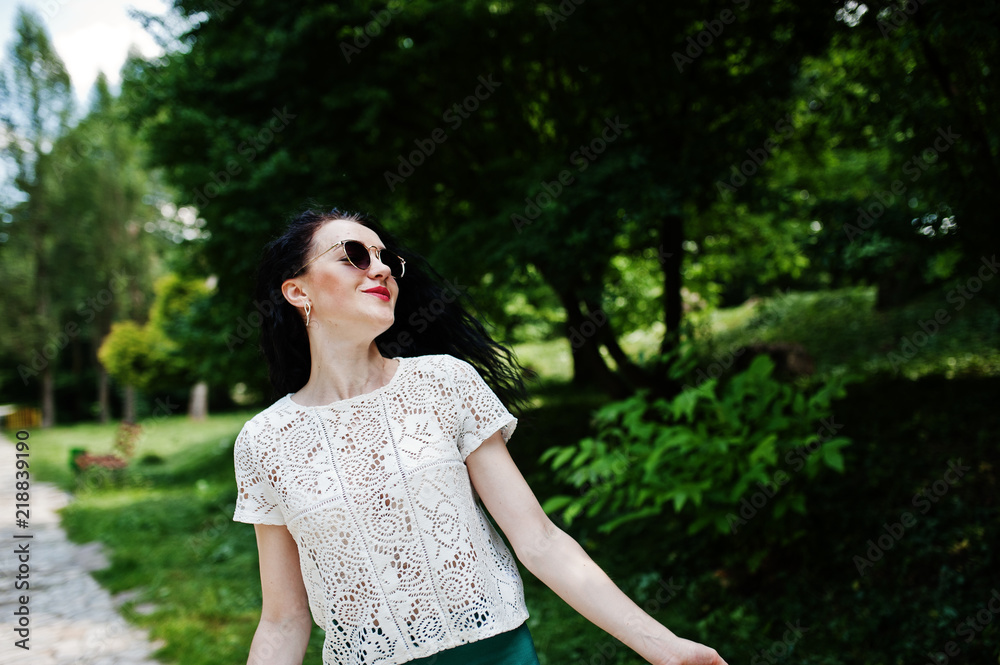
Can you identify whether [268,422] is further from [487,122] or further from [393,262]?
[487,122]

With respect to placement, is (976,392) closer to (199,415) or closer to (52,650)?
(52,650)

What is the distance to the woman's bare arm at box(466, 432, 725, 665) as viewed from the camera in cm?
132

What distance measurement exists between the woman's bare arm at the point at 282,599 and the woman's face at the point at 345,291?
0.52 metres

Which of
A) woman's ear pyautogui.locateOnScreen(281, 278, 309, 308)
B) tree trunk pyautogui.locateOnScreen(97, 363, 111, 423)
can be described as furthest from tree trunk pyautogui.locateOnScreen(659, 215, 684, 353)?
tree trunk pyautogui.locateOnScreen(97, 363, 111, 423)

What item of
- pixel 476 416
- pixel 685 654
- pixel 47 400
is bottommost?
pixel 685 654

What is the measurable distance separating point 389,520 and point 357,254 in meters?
0.66

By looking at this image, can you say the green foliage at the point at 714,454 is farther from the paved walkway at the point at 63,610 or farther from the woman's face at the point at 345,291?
the paved walkway at the point at 63,610

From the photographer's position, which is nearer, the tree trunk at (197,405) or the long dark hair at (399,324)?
the long dark hair at (399,324)

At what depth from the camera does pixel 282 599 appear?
1.55 metres

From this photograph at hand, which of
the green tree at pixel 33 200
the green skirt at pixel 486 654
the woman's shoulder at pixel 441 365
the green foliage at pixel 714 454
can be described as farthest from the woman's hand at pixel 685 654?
the green tree at pixel 33 200

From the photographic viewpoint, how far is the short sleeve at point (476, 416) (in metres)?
1.56

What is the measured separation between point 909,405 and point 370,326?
5349 millimetres

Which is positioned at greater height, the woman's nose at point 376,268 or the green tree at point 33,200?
the green tree at point 33,200

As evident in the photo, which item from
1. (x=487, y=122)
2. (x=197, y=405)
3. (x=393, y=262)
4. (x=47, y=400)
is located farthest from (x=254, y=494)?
(x=47, y=400)
